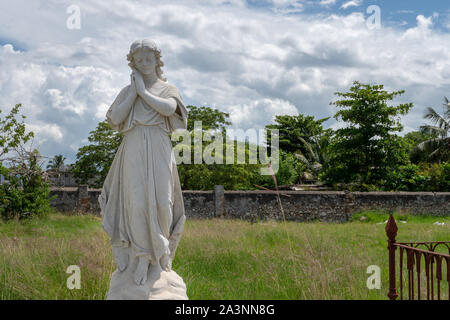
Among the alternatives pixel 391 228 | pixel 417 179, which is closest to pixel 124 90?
pixel 391 228

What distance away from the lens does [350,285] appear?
605 cm

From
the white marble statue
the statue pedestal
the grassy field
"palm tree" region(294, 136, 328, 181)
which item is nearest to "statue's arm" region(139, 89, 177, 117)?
the white marble statue

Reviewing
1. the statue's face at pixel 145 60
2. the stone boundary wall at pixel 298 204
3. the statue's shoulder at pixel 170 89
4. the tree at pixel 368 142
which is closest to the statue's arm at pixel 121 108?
the statue's face at pixel 145 60

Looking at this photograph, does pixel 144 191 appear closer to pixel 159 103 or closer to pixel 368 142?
pixel 159 103

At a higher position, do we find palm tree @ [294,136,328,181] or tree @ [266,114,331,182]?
tree @ [266,114,331,182]

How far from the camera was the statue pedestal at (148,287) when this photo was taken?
4.21 metres

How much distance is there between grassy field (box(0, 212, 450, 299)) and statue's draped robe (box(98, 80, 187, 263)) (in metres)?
1.39

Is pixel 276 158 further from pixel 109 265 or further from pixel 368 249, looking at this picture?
pixel 109 265

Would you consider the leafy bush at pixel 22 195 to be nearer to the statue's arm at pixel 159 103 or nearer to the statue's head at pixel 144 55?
the statue's head at pixel 144 55

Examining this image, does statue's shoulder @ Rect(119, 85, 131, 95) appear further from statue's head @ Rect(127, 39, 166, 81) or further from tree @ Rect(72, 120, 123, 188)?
tree @ Rect(72, 120, 123, 188)

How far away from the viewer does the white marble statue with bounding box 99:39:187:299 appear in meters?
4.34

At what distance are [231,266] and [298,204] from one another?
910 centimetres

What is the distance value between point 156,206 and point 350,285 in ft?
10.6
